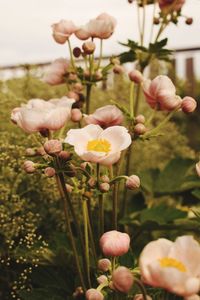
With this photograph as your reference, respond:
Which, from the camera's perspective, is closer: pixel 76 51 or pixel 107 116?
pixel 107 116

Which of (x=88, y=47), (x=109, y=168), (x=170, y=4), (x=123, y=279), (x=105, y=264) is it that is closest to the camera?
(x=123, y=279)

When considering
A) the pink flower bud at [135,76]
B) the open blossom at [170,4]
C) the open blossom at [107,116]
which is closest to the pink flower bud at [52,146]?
the open blossom at [107,116]

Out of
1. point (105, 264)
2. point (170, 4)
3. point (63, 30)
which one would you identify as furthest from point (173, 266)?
point (170, 4)

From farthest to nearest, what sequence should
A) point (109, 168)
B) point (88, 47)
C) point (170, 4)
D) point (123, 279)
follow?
1. point (170, 4)
2. point (88, 47)
3. point (109, 168)
4. point (123, 279)

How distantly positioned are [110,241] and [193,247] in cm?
10

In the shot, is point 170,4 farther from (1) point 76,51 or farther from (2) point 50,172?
(2) point 50,172

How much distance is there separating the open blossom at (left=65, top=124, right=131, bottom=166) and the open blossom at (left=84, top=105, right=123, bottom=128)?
0.05 metres

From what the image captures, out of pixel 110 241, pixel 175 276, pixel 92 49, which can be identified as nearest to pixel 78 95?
pixel 92 49

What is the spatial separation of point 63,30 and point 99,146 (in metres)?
0.30

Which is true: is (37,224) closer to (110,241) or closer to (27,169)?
(27,169)

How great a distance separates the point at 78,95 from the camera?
923 millimetres

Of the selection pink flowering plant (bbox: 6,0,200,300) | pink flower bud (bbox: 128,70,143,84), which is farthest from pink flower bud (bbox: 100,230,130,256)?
pink flower bud (bbox: 128,70,143,84)

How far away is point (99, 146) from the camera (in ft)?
2.24

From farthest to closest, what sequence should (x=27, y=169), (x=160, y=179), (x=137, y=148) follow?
(x=137, y=148) → (x=160, y=179) → (x=27, y=169)
